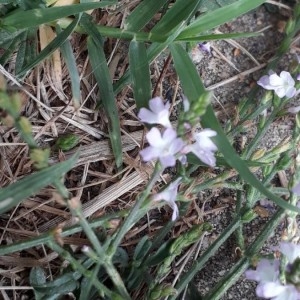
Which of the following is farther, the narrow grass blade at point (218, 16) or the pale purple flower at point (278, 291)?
the narrow grass blade at point (218, 16)

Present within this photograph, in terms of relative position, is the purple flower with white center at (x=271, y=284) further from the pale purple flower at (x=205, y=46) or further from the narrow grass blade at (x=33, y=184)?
the pale purple flower at (x=205, y=46)

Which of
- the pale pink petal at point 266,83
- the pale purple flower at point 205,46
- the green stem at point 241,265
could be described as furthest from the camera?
the pale purple flower at point 205,46

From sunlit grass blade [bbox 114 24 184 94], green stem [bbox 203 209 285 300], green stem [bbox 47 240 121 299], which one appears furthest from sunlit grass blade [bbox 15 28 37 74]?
green stem [bbox 203 209 285 300]

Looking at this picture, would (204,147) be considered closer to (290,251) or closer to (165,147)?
(165,147)

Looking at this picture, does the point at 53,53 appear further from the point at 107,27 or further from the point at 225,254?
the point at 225,254

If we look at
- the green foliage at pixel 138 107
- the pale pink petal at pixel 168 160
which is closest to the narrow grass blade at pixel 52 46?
the green foliage at pixel 138 107

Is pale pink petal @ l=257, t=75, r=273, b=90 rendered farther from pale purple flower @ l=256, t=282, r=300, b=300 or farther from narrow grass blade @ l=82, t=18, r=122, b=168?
pale purple flower @ l=256, t=282, r=300, b=300
